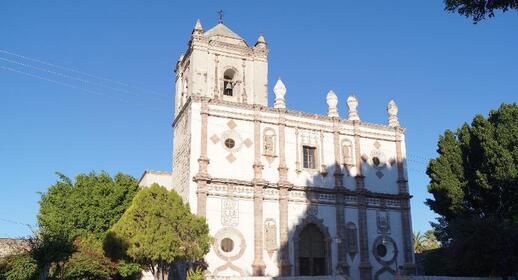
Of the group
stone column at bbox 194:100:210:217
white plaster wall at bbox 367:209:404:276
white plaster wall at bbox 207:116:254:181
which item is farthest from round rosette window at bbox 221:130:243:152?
white plaster wall at bbox 367:209:404:276

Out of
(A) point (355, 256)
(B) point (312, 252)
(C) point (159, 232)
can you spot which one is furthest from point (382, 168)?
(C) point (159, 232)

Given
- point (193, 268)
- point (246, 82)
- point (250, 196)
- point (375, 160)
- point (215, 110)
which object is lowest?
point (193, 268)

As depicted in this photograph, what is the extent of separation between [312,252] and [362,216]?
3.89m

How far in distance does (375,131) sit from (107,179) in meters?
16.8

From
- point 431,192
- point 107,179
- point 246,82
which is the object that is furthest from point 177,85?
point 431,192

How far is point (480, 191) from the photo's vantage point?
31.9m

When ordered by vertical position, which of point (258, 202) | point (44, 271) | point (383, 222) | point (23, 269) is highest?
point (258, 202)

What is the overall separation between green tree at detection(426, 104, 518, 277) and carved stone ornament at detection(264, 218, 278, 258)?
953 cm

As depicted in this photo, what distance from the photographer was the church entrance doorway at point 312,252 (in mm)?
29841

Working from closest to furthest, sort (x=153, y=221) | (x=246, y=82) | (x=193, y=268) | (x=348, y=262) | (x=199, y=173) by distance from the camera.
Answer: (x=153, y=221) → (x=193, y=268) → (x=199, y=173) → (x=348, y=262) → (x=246, y=82)

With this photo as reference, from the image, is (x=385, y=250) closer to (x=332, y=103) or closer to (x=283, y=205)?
(x=283, y=205)

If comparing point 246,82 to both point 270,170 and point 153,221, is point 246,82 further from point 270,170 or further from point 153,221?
point 153,221

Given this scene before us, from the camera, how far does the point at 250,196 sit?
29.7 m

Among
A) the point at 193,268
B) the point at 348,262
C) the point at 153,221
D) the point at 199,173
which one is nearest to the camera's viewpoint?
the point at 153,221
